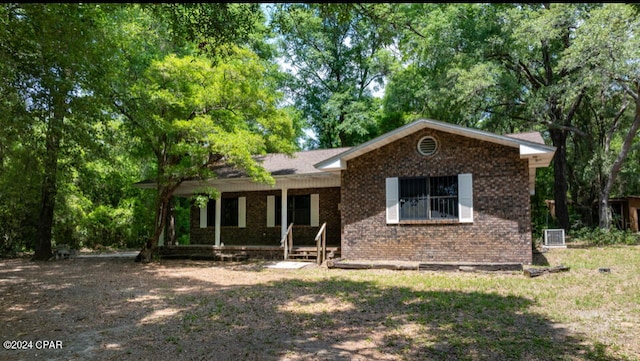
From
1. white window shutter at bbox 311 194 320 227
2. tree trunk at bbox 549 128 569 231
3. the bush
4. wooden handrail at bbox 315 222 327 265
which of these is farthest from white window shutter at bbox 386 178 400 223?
tree trunk at bbox 549 128 569 231

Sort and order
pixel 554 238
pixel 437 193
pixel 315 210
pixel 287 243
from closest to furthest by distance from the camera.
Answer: pixel 437 193 → pixel 287 243 → pixel 315 210 → pixel 554 238

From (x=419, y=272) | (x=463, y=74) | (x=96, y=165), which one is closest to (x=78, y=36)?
(x=419, y=272)

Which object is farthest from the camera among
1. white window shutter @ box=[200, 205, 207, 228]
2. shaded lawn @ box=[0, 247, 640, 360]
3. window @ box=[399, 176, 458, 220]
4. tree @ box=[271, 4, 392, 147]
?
tree @ box=[271, 4, 392, 147]

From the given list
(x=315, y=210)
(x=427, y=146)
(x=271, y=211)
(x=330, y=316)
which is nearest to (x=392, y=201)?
(x=427, y=146)

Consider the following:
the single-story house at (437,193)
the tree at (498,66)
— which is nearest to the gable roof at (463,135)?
the single-story house at (437,193)

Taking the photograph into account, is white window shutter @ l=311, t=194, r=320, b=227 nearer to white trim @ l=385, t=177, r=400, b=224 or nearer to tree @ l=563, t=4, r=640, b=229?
white trim @ l=385, t=177, r=400, b=224

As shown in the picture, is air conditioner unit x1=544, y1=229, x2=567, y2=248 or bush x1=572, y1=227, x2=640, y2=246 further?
bush x1=572, y1=227, x2=640, y2=246

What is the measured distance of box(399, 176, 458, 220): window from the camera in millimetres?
12469

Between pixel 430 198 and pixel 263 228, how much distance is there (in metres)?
7.23

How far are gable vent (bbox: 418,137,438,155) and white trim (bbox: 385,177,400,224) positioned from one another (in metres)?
1.13

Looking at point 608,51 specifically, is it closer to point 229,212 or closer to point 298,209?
point 298,209

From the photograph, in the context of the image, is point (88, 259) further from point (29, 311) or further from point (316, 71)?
point (316, 71)

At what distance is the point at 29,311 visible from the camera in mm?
7395

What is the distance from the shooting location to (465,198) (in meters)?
12.2
